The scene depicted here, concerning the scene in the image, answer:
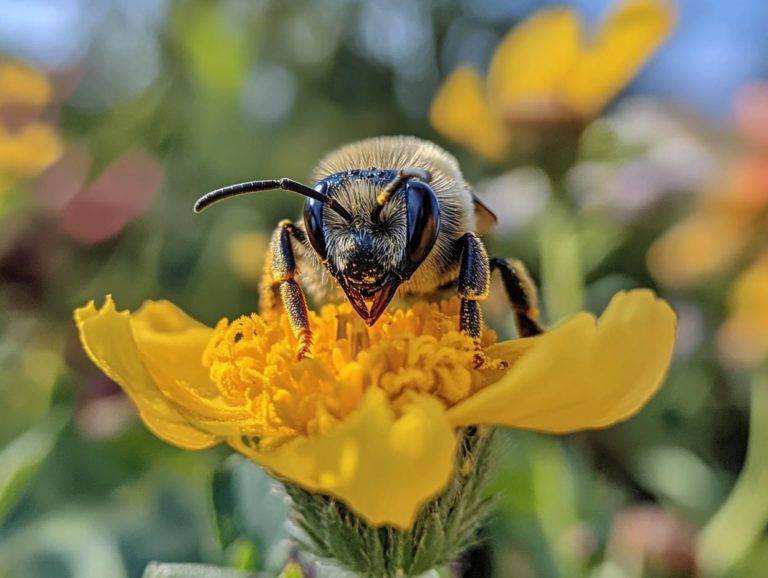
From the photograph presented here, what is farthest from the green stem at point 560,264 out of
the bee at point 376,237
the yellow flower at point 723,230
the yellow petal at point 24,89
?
the yellow petal at point 24,89

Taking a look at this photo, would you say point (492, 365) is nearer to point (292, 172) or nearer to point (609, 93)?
point (609, 93)

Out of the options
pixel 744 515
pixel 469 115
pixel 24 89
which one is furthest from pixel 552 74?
pixel 24 89

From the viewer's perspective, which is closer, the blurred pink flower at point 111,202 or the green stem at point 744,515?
the green stem at point 744,515

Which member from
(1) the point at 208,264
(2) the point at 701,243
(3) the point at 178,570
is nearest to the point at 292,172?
(1) the point at 208,264

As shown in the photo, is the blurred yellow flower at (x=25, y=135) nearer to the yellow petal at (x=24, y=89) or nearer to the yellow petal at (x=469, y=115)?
the yellow petal at (x=24, y=89)

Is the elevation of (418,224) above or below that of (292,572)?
above

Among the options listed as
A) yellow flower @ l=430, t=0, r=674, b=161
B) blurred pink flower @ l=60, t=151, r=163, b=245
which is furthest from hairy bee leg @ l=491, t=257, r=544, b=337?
blurred pink flower @ l=60, t=151, r=163, b=245

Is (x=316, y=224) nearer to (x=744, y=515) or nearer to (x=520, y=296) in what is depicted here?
(x=520, y=296)
